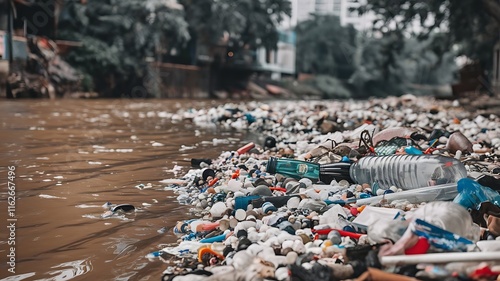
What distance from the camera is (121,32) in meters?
28.4

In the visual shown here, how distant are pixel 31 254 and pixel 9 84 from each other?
19677 mm

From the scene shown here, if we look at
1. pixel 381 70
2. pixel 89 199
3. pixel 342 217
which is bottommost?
pixel 89 199

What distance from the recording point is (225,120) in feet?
39.2

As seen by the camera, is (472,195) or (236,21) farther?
(236,21)

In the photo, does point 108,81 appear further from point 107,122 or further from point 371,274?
point 371,274

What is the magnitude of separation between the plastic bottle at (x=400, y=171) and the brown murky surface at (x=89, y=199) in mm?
1374

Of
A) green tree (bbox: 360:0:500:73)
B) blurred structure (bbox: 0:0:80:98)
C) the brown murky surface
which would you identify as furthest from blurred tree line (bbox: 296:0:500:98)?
the brown murky surface

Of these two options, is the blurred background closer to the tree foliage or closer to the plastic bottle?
the tree foliage

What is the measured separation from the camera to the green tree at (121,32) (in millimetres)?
27141

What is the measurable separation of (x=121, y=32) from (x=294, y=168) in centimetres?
2507

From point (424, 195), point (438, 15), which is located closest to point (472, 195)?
point (424, 195)

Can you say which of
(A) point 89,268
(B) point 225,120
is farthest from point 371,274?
(B) point 225,120

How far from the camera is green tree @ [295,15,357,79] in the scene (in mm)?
49531

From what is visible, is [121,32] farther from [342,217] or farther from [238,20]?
[342,217]
